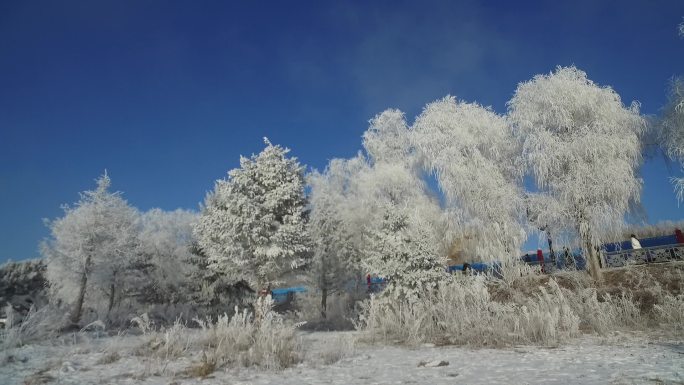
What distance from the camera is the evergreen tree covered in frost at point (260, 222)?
1711 centimetres

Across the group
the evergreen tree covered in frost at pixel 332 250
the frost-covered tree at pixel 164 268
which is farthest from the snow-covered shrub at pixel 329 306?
the frost-covered tree at pixel 164 268

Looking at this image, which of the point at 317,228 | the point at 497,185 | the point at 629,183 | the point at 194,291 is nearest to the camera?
the point at 629,183

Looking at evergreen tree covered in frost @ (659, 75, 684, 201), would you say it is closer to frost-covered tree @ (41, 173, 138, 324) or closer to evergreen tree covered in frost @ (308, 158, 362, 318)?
evergreen tree covered in frost @ (308, 158, 362, 318)

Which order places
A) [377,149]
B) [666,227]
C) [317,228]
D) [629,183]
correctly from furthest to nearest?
[666,227] → [377,149] → [317,228] → [629,183]

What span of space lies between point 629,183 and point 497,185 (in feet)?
17.7

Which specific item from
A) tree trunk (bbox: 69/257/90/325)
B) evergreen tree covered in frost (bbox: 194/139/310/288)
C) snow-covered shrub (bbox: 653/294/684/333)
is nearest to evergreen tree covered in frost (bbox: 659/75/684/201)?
snow-covered shrub (bbox: 653/294/684/333)

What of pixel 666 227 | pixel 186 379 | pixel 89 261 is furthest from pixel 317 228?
pixel 666 227

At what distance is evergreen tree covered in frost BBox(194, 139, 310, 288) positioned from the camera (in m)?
17.1

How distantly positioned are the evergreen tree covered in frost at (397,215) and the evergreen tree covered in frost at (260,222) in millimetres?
3565

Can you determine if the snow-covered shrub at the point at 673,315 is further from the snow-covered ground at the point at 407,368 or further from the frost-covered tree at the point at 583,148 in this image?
the frost-covered tree at the point at 583,148

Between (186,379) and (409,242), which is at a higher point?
(409,242)

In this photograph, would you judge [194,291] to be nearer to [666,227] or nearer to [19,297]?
[19,297]

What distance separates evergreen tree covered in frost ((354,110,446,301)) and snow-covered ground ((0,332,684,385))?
6.13m

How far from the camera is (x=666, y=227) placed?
1511 inches
